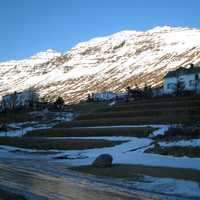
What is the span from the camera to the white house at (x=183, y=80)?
12084 cm

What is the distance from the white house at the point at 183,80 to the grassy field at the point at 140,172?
79756 millimetres

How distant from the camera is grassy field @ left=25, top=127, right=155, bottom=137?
2670 inches

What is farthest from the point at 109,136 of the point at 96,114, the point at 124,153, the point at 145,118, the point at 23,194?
the point at 23,194

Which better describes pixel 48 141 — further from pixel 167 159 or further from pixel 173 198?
pixel 173 198

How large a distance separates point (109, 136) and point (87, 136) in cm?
543

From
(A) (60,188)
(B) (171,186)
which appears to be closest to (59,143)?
(A) (60,188)

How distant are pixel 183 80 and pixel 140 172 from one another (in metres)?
94.0

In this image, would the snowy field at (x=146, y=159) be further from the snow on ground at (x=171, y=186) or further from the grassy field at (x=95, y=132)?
the grassy field at (x=95, y=132)

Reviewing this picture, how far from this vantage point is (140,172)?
36062 mm

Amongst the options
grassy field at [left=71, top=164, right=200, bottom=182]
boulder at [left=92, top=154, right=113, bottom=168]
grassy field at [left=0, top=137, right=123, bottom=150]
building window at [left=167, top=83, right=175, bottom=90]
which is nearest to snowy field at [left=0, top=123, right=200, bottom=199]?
grassy field at [left=71, top=164, right=200, bottom=182]

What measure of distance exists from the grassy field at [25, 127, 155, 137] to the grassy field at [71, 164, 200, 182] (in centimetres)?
2588

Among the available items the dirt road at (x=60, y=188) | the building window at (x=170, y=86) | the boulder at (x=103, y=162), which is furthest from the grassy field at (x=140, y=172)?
the building window at (x=170, y=86)

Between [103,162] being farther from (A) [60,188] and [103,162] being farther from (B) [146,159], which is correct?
(A) [60,188]

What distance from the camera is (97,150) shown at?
60125mm
